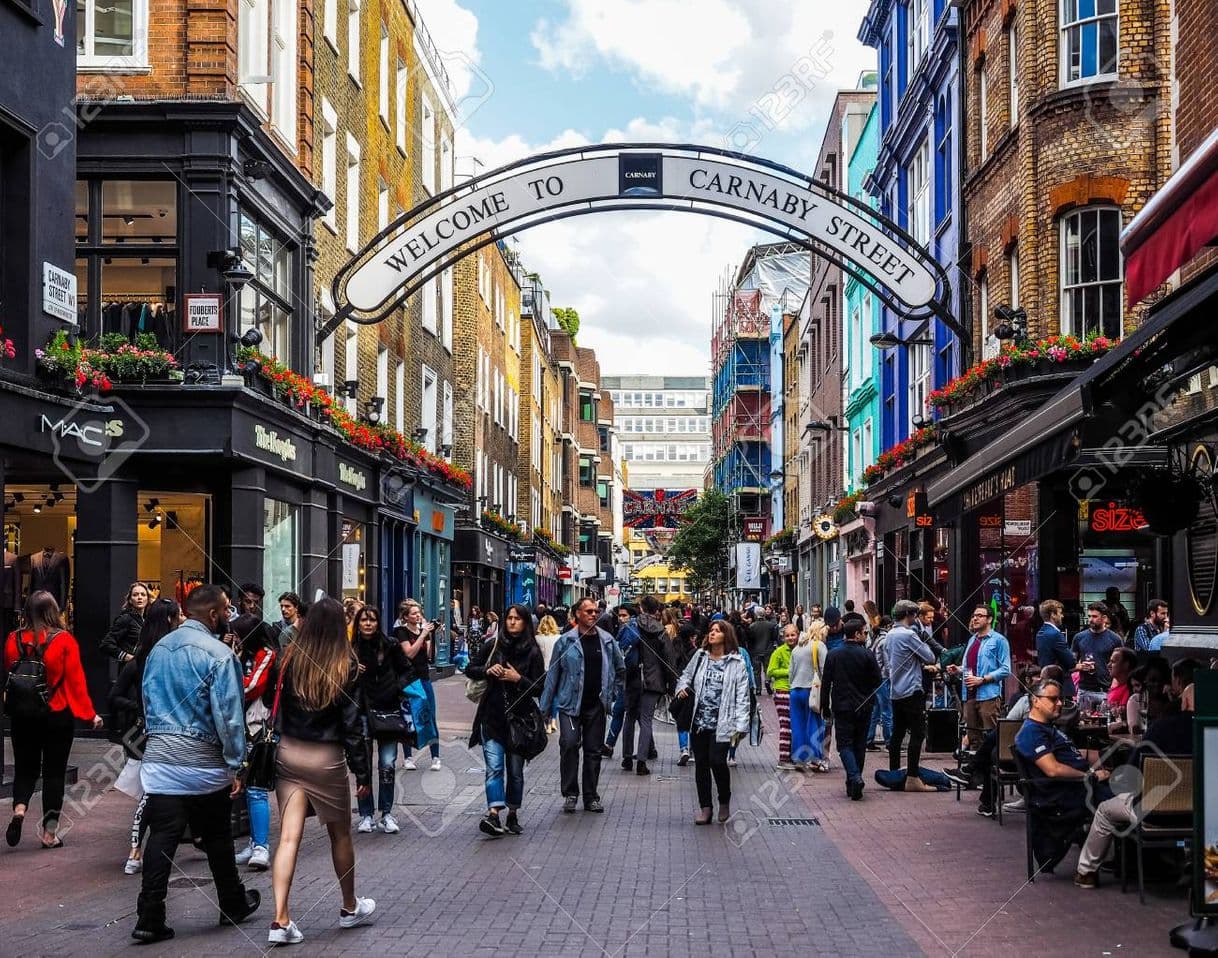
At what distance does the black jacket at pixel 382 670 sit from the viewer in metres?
12.5

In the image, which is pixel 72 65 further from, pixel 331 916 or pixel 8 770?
pixel 331 916

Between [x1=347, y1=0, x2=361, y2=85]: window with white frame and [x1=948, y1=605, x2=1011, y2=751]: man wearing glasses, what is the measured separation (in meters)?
17.5

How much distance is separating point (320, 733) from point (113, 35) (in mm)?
14684

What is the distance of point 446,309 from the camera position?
41.3 meters

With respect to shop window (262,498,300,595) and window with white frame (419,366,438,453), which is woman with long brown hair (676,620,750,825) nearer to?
shop window (262,498,300,595)

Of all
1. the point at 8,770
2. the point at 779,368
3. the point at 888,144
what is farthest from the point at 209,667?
the point at 779,368

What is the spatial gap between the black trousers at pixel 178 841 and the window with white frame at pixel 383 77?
81.9 ft

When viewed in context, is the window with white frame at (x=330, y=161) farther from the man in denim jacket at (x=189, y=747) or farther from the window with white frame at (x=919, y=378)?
the man in denim jacket at (x=189, y=747)

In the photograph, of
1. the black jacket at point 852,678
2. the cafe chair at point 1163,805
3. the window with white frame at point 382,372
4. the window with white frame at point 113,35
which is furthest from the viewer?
the window with white frame at point 382,372

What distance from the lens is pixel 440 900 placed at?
9.57 metres

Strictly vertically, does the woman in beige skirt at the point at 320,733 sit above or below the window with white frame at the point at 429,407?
below

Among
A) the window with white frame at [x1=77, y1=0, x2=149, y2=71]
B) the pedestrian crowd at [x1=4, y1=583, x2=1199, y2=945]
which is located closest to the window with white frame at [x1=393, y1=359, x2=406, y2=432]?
the window with white frame at [x1=77, y1=0, x2=149, y2=71]

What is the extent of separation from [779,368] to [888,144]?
31.5 meters

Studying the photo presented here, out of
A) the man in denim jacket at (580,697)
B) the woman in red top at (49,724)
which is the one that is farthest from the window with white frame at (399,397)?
the woman in red top at (49,724)
